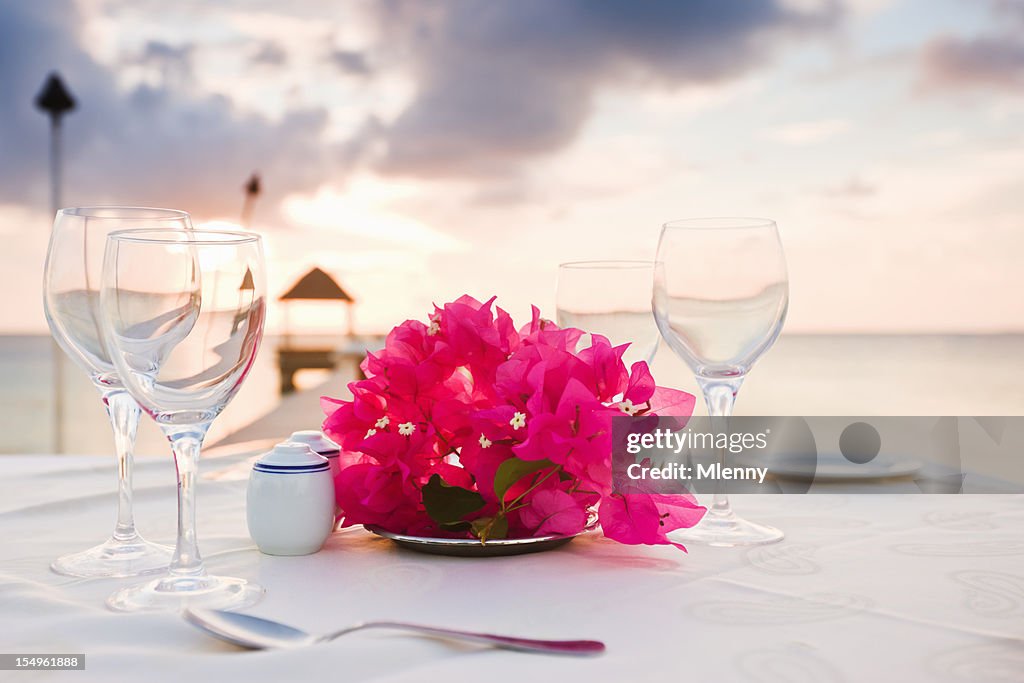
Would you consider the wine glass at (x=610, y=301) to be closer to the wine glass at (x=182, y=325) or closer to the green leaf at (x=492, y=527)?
the green leaf at (x=492, y=527)

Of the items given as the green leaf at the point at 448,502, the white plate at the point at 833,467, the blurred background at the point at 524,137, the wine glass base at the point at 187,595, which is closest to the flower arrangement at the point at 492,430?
the green leaf at the point at 448,502

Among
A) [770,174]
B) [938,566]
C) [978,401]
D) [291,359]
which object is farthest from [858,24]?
[938,566]

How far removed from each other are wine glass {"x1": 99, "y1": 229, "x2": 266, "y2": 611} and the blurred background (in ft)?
29.6

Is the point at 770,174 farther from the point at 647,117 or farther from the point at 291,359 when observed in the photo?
the point at 291,359

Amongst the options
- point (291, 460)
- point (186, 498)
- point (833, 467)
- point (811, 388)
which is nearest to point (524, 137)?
point (811, 388)

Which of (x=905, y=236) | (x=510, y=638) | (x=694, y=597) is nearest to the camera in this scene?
(x=510, y=638)

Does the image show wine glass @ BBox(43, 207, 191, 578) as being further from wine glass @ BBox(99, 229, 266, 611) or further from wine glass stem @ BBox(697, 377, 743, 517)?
wine glass stem @ BBox(697, 377, 743, 517)

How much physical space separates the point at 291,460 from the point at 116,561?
182mm

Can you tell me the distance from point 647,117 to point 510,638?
12.3 m

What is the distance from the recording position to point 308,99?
12742 mm

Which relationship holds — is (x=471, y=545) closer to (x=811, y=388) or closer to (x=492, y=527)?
(x=492, y=527)

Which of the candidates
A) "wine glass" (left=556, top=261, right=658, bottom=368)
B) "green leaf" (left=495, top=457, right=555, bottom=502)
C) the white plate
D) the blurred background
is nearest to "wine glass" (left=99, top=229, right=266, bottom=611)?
"green leaf" (left=495, top=457, right=555, bottom=502)

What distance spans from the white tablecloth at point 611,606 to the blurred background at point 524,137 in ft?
29.2

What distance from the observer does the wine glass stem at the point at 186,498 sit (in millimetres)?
682
